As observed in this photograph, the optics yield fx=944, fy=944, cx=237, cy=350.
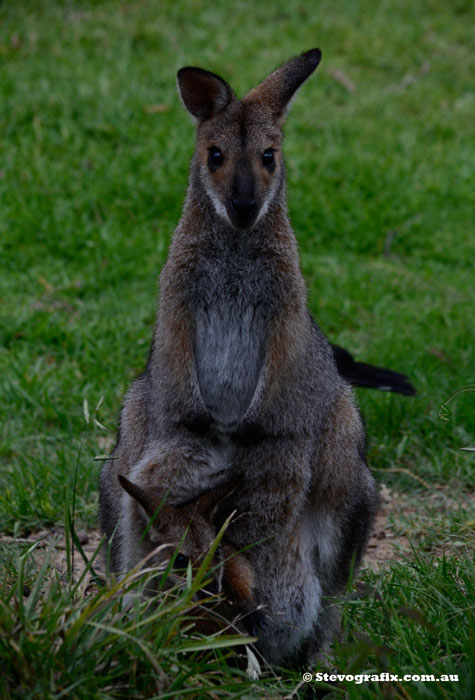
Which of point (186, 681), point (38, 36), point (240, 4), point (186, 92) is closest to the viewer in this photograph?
point (186, 681)

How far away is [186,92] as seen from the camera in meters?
3.44

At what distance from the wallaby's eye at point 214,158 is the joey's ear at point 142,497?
3.71 feet

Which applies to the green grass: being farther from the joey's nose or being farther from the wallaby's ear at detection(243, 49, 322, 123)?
the wallaby's ear at detection(243, 49, 322, 123)

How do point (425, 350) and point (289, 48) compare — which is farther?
point (289, 48)

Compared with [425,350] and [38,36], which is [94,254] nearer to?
[425,350]

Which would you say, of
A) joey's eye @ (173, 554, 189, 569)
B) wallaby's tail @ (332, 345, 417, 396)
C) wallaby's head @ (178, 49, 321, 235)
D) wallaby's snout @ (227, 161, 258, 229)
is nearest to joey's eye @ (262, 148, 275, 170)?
wallaby's head @ (178, 49, 321, 235)

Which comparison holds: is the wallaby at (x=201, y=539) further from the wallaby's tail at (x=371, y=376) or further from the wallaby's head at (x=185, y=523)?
the wallaby's tail at (x=371, y=376)

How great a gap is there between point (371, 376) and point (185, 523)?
187 centimetres

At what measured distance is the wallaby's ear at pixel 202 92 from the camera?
3.36 meters

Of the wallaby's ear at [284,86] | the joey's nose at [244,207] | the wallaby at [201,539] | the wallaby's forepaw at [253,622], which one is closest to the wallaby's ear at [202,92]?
the wallaby's ear at [284,86]

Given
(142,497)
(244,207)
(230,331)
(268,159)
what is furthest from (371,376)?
(142,497)

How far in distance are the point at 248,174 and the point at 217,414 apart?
899mm

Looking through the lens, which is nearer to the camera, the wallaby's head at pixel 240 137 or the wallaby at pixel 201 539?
the wallaby at pixel 201 539

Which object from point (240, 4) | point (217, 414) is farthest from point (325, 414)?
point (240, 4)
